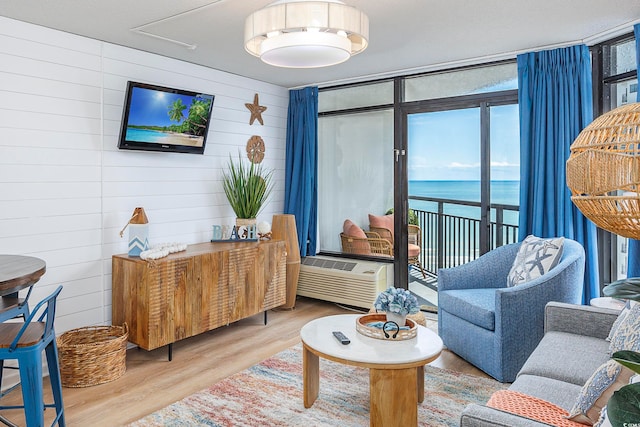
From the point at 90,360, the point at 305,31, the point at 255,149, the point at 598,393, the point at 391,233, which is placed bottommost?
the point at 90,360

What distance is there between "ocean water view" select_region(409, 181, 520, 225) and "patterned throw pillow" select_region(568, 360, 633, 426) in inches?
102

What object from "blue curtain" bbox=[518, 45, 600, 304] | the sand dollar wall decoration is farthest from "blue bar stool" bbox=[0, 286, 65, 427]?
"blue curtain" bbox=[518, 45, 600, 304]

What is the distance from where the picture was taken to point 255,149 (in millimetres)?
4898

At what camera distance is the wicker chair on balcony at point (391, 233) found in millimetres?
4723

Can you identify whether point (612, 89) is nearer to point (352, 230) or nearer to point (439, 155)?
point (439, 155)

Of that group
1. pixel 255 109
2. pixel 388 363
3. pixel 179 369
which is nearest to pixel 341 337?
pixel 388 363

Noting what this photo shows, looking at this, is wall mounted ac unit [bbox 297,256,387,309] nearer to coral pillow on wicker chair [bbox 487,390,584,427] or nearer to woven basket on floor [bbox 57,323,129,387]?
woven basket on floor [bbox 57,323,129,387]

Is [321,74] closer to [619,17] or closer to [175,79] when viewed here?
[175,79]

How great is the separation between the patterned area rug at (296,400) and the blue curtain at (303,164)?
205cm

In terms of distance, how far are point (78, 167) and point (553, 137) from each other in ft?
12.0

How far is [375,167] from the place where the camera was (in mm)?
4926

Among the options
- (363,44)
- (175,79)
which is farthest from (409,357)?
(175,79)

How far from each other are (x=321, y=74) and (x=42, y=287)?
120 inches

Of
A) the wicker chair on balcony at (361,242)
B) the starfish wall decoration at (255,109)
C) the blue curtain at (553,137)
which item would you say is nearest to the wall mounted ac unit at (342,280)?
the wicker chair on balcony at (361,242)
